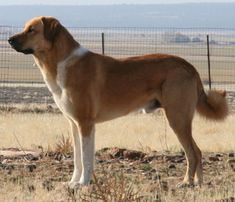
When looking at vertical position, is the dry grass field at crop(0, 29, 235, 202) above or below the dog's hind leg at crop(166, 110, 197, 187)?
below

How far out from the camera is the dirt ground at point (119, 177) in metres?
9.57

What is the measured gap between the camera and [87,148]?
436 inches

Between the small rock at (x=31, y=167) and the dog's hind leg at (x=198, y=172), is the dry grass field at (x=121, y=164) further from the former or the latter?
the dog's hind leg at (x=198, y=172)

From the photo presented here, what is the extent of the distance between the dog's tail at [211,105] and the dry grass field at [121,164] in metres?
0.36

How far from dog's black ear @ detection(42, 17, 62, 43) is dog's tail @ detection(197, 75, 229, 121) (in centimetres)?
199

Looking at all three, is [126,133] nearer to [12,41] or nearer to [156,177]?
[156,177]

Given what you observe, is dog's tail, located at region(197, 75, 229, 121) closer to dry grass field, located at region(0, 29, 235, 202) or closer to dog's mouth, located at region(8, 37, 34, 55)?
dry grass field, located at region(0, 29, 235, 202)

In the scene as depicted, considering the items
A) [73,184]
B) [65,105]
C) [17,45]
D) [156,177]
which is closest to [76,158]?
[73,184]

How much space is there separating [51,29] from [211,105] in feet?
7.54

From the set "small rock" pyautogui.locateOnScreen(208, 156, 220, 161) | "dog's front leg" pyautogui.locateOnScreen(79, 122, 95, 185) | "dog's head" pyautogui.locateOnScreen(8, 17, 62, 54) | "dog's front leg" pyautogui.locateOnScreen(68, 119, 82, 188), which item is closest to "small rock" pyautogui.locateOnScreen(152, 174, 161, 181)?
"dog's front leg" pyautogui.locateOnScreen(79, 122, 95, 185)

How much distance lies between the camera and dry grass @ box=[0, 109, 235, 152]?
14790 millimetres

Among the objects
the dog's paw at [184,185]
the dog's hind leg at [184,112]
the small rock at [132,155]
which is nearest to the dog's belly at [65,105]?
the dog's hind leg at [184,112]

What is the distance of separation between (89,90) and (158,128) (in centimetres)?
647

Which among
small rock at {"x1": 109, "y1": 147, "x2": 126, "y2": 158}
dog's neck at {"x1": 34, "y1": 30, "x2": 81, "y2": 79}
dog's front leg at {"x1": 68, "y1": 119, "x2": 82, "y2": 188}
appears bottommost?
small rock at {"x1": 109, "y1": 147, "x2": 126, "y2": 158}
